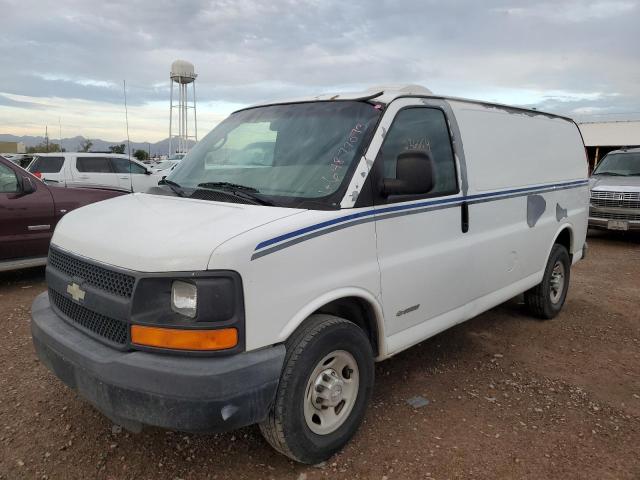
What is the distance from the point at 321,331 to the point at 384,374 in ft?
5.21

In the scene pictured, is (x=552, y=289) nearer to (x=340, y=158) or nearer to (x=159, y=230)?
(x=340, y=158)

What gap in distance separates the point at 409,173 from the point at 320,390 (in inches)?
52.5

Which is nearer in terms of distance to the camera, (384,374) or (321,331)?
(321,331)

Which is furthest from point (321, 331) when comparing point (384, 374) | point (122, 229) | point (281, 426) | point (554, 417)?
point (554, 417)

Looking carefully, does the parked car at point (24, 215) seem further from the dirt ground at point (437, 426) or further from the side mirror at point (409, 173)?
the side mirror at point (409, 173)

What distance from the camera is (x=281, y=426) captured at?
2.65 m

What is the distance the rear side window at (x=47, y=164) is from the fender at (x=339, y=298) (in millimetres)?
11968

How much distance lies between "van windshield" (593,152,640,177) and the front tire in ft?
35.5

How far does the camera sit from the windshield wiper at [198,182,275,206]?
303cm

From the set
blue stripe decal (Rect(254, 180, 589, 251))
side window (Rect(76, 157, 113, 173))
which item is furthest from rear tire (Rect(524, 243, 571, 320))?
side window (Rect(76, 157, 113, 173))

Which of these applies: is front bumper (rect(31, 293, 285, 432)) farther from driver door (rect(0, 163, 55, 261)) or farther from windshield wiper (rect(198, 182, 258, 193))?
driver door (rect(0, 163, 55, 261))

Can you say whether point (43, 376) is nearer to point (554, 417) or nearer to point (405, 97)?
point (405, 97)

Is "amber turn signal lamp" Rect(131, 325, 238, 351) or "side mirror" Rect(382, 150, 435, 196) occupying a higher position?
"side mirror" Rect(382, 150, 435, 196)

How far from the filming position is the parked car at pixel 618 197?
1029 centimetres
